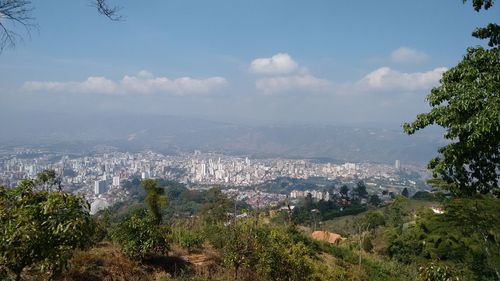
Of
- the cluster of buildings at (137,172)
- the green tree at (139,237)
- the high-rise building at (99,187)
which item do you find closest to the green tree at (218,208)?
the green tree at (139,237)

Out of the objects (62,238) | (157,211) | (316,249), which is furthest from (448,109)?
(316,249)

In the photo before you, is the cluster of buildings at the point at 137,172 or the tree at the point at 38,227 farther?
the cluster of buildings at the point at 137,172

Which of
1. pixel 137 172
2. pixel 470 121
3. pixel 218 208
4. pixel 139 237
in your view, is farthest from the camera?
pixel 137 172

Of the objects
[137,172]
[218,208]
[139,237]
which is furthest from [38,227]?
[137,172]

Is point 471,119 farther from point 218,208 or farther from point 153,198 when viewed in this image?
point 218,208

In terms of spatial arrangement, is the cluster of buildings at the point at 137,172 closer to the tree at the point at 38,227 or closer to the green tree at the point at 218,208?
the green tree at the point at 218,208

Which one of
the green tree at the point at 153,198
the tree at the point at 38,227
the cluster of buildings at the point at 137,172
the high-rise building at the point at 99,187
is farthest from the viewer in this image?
the cluster of buildings at the point at 137,172
